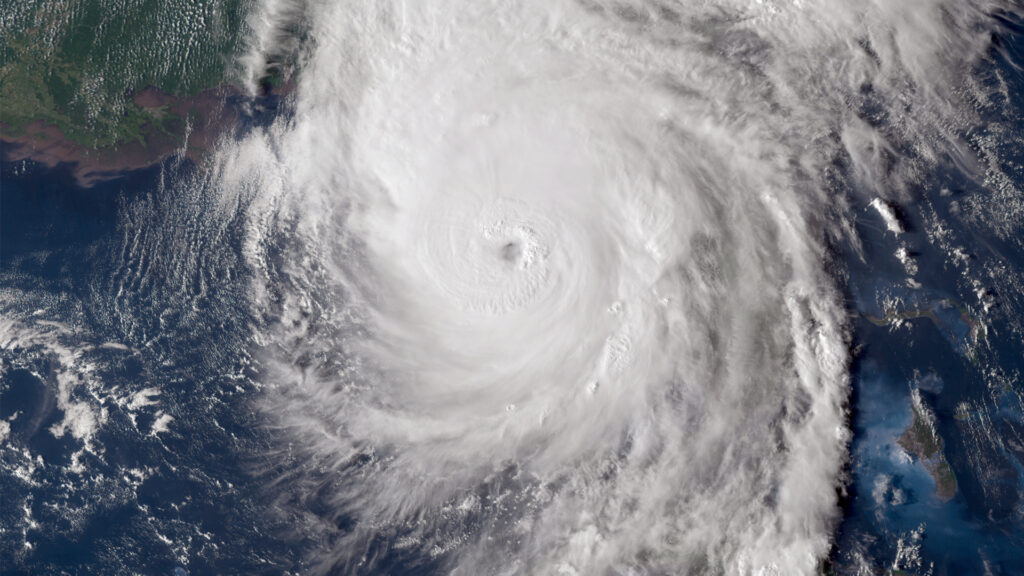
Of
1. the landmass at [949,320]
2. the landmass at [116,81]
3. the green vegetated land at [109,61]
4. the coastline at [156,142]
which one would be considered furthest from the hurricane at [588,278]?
the green vegetated land at [109,61]

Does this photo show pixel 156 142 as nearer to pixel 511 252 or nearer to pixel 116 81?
pixel 116 81

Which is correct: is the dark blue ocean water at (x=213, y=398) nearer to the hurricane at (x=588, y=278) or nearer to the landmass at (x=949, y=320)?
the landmass at (x=949, y=320)

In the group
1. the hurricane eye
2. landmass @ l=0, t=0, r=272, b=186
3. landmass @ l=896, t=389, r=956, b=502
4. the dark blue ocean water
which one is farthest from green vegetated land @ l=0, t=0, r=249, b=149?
landmass @ l=896, t=389, r=956, b=502

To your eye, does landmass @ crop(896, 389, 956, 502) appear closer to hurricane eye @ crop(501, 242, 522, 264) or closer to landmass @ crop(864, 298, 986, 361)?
landmass @ crop(864, 298, 986, 361)

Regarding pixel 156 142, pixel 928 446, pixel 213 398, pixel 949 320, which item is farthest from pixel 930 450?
pixel 156 142

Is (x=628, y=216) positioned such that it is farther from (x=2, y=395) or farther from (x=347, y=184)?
(x=2, y=395)
